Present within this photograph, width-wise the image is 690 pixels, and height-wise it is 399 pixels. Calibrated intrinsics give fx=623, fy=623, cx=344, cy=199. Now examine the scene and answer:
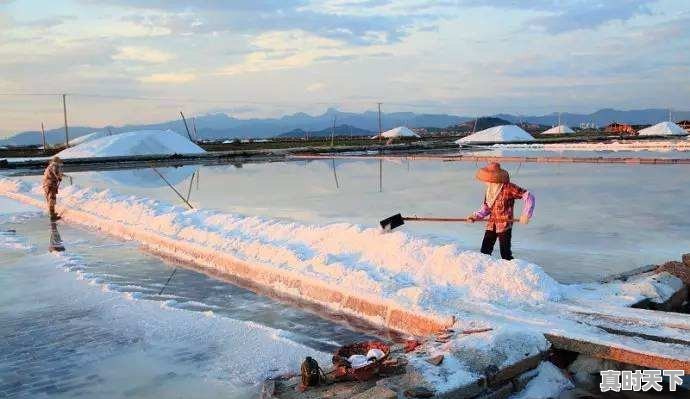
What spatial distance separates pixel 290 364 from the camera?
3621 millimetres

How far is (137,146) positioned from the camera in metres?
25.6

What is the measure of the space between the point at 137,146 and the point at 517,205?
19.8 meters

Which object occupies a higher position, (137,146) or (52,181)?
(137,146)

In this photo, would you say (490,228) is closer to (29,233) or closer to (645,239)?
(645,239)

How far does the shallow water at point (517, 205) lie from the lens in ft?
20.5

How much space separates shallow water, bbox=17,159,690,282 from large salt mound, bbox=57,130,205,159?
635 cm

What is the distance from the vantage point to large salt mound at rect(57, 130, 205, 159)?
2484cm

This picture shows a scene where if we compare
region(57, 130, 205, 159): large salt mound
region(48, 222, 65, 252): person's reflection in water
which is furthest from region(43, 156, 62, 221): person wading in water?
region(57, 130, 205, 159): large salt mound

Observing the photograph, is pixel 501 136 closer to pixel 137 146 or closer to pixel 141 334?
pixel 137 146

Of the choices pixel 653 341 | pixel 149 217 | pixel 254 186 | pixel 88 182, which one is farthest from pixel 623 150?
pixel 653 341

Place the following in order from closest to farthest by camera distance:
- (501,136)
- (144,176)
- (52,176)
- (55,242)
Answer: (55,242) → (52,176) → (144,176) → (501,136)

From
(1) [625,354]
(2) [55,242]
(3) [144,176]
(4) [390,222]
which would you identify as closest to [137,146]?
(3) [144,176]

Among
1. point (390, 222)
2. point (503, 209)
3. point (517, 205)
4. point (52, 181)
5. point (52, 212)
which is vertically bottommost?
point (517, 205)

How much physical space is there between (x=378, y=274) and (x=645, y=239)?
346 cm
